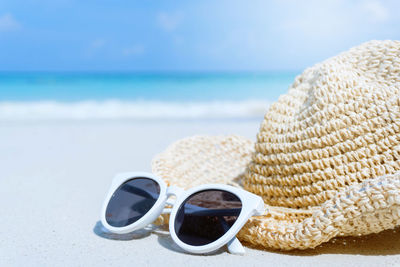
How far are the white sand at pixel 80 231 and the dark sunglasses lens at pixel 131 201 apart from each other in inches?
3.0

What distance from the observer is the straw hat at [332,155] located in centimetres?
111

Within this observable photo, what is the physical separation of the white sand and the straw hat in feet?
0.33

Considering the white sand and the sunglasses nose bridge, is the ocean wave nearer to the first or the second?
the white sand

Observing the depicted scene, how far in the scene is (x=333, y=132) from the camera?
1.30m

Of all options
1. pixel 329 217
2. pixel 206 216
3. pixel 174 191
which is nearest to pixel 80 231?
pixel 174 191

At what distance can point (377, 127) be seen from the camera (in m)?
1.24

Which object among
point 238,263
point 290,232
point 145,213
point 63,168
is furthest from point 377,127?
point 63,168

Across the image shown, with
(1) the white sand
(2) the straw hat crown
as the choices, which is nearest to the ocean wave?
(1) the white sand

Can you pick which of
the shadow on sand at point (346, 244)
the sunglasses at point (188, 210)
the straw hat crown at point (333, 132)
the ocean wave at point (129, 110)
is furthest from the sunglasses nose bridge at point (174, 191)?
the ocean wave at point (129, 110)

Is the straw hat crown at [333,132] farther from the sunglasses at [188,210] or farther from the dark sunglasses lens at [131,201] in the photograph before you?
the dark sunglasses lens at [131,201]

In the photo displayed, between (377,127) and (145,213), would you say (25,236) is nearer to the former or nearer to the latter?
(145,213)

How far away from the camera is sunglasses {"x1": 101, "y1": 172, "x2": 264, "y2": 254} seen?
1214 mm

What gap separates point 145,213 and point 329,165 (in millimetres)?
609

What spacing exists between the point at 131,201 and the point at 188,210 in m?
0.24
